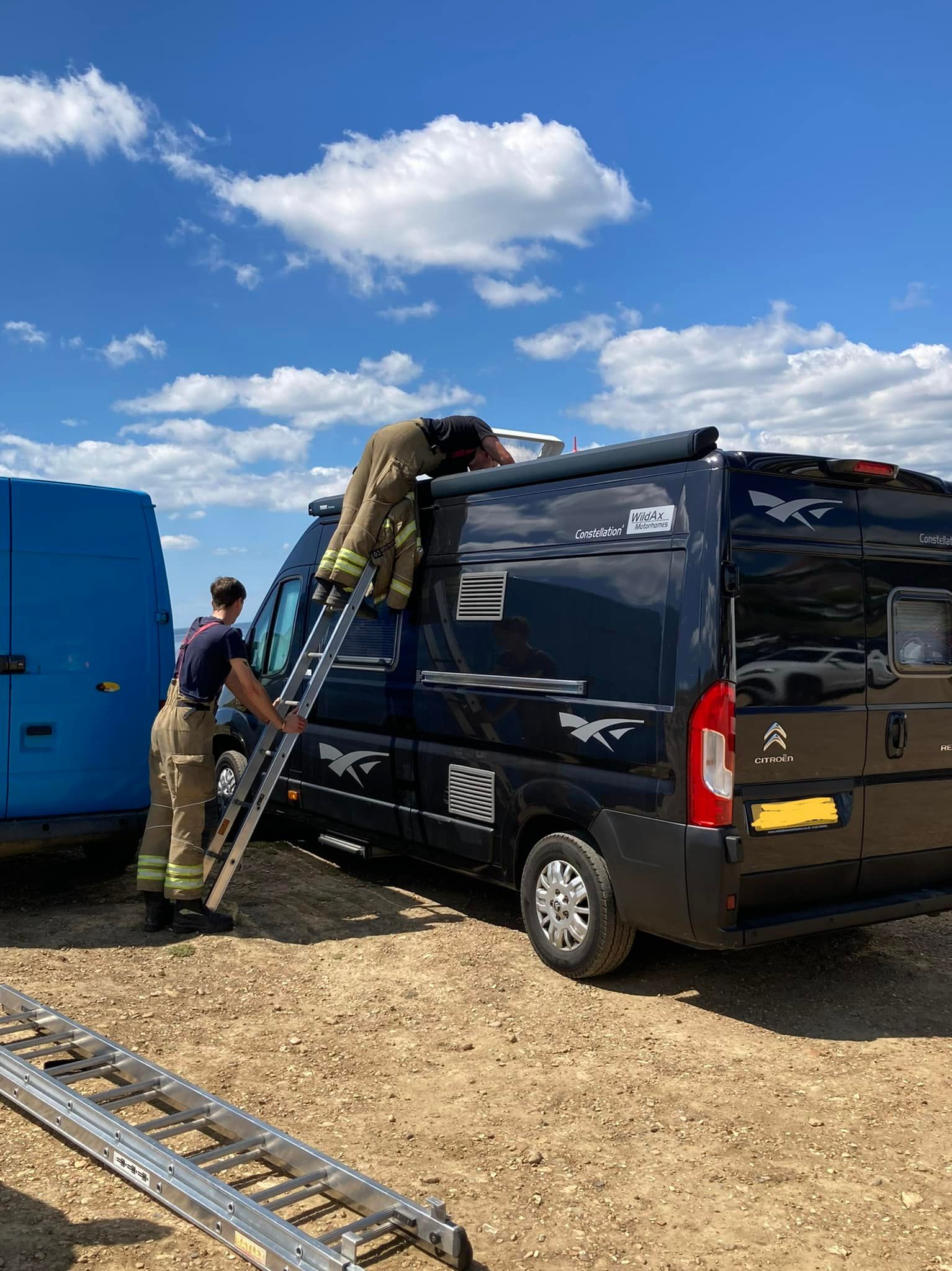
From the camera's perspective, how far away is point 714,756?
4848 mm

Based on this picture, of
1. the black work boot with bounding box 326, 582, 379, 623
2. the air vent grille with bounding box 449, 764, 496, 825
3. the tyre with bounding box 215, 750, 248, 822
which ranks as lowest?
the tyre with bounding box 215, 750, 248, 822

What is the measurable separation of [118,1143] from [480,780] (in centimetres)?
298

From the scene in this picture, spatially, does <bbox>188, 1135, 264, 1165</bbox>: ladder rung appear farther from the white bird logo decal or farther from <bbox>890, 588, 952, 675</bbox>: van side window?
<bbox>890, 588, 952, 675</bbox>: van side window

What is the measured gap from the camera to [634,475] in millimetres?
5391

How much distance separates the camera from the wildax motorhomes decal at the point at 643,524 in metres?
5.16

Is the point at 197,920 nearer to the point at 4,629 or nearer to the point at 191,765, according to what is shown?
the point at 191,765

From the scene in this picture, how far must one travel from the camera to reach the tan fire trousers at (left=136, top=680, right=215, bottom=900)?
6504 mm

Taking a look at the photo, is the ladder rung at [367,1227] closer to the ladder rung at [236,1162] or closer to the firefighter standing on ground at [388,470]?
the ladder rung at [236,1162]

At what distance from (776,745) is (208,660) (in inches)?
128

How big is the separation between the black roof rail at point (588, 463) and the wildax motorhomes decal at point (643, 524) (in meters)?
0.22

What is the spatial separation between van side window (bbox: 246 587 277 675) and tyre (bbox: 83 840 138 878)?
1.59 metres

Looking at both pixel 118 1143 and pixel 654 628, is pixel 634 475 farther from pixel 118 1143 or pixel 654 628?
pixel 118 1143

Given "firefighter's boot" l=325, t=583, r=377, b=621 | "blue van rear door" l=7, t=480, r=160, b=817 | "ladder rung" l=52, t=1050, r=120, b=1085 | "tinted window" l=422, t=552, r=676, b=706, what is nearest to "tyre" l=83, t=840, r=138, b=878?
"blue van rear door" l=7, t=480, r=160, b=817

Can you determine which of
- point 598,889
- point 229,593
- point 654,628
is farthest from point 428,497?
point 598,889
